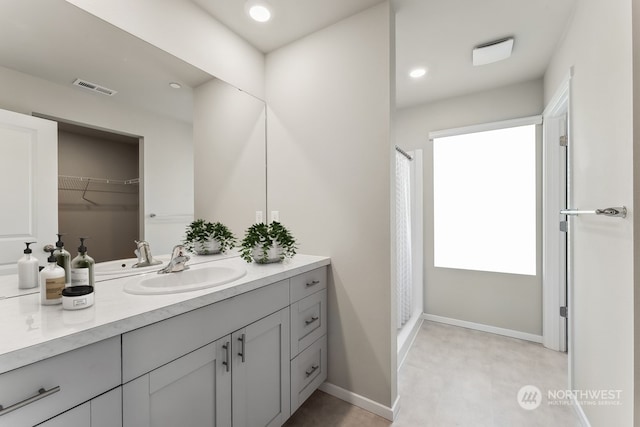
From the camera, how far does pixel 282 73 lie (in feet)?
6.73

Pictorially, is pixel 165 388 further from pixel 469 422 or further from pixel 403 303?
pixel 403 303

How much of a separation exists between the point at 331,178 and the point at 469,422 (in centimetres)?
166

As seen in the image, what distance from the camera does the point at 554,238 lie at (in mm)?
2344

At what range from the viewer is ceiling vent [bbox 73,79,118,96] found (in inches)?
48.0

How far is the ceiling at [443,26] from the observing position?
166cm

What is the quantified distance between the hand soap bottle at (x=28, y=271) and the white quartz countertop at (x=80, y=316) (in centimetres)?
2

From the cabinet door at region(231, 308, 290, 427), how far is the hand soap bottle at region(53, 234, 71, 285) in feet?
2.22

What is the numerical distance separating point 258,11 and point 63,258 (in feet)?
5.57

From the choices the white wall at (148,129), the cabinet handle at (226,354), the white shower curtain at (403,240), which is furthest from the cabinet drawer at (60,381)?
the white shower curtain at (403,240)

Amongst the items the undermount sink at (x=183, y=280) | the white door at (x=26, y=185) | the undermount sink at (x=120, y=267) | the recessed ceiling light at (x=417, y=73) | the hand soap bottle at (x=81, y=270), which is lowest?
the undermount sink at (x=183, y=280)

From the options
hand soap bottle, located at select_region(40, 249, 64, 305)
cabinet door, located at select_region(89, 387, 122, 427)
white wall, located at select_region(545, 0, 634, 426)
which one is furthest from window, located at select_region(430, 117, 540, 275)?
hand soap bottle, located at select_region(40, 249, 64, 305)

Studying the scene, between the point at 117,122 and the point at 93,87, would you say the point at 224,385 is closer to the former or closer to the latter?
the point at 117,122

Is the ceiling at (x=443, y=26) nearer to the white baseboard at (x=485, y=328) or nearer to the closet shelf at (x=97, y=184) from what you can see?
the closet shelf at (x=97, y=184)

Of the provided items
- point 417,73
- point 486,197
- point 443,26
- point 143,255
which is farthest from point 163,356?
point 486,197
